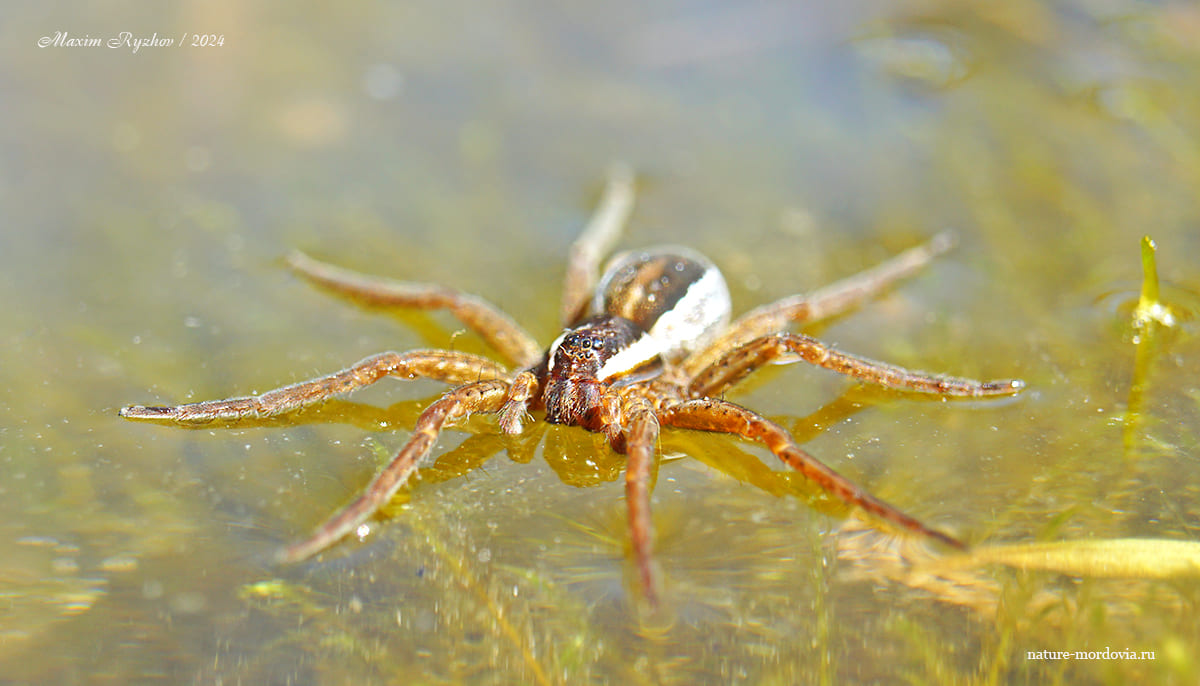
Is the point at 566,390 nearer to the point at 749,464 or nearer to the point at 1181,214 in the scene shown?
the point at 749,464

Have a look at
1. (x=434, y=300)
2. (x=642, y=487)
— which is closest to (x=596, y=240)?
(x=434, y=300)

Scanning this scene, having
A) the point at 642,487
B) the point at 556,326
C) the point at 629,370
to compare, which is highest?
the point at 642,487

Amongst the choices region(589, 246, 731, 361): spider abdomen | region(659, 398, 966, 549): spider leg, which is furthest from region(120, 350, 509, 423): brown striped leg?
region(659, 398, 966, 549): spider leg

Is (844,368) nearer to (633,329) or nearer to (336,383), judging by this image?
(633,329)

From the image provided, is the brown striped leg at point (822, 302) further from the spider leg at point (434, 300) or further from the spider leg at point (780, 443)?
the spider leg at point (434, 300)

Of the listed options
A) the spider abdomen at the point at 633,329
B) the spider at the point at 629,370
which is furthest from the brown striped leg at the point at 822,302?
the spider abdomen at the point at 633,329

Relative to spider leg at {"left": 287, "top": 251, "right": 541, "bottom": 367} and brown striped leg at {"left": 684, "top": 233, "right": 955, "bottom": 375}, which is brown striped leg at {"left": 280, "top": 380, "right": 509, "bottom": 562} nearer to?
spider leg at {"left": 287, "top": 251, "right": 541, "bottom": 367}
